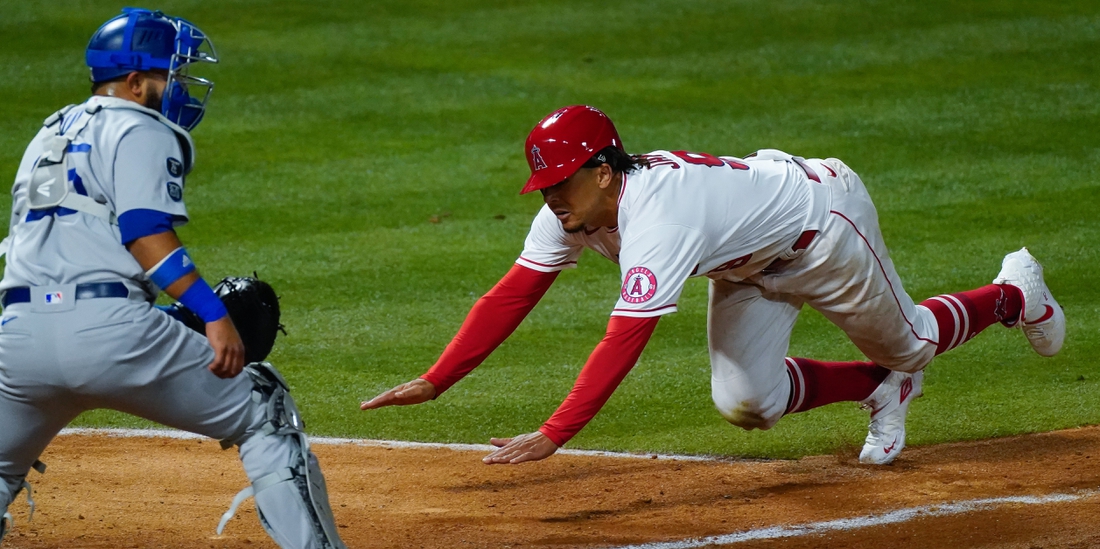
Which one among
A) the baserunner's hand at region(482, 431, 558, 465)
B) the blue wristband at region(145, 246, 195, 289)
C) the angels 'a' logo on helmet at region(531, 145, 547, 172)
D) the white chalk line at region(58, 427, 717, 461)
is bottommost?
the white chalk line at region(58, 427, 717, 461)

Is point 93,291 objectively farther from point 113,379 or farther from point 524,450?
point 524,450

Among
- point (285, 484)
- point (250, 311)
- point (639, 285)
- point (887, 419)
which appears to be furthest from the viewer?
point (887, 419)

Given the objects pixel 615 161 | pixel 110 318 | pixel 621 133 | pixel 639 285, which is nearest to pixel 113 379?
pixel 110 318

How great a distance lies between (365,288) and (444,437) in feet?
6.26

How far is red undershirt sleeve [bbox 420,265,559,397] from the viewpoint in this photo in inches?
174

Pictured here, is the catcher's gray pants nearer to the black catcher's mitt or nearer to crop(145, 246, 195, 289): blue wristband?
crop(145, 246, 195, 289): blue wristband

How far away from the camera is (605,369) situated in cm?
370

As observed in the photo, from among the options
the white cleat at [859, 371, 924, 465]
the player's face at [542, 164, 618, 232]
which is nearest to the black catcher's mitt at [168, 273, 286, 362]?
the player's face at [542, 164, 618, 232]

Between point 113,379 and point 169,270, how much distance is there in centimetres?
32

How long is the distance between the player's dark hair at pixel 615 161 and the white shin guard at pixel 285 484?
1190 millimetres

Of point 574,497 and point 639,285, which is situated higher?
point 639,285

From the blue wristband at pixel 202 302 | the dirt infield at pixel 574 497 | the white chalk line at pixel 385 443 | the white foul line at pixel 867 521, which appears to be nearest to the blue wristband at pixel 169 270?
the blue wristband at pixel 202 302

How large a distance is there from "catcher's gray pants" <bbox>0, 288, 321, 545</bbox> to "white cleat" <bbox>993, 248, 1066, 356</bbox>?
3247 millimetres

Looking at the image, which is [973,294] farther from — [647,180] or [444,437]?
[444,437]
